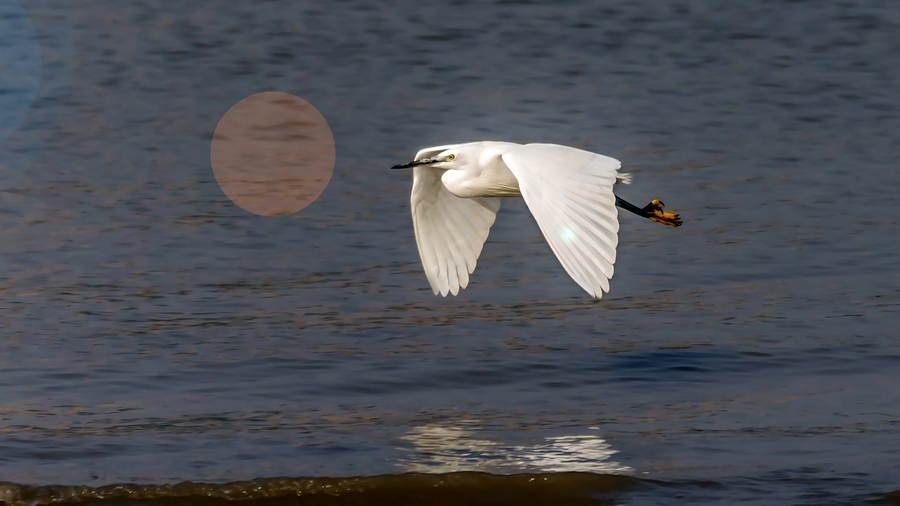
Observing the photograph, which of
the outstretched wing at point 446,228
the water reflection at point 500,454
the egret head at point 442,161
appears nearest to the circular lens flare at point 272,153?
the outstretched wing at point 446,228

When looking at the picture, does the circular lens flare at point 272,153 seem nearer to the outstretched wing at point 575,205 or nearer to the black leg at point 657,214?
the black leg at point 657,214

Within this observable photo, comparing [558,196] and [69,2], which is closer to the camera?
[558,196]

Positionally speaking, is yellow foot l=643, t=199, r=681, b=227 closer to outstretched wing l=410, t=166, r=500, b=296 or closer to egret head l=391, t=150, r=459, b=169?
outstretched wing l=410, t=166, r=500, b=296

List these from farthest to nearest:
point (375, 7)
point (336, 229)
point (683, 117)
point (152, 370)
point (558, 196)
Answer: point (375, 7) → point (683, 117) → point (336, 229) → point (152, 370) → point (558, 196)

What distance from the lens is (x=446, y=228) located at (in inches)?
Answer: 232

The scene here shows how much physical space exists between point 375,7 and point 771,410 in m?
6.88

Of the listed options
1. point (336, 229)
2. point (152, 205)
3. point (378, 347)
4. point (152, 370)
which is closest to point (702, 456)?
point (378, 347)

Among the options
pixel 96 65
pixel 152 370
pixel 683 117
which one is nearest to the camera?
pixel 152 370

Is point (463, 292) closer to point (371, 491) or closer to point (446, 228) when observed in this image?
point (446, 228)

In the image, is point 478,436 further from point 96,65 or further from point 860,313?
point 96,65

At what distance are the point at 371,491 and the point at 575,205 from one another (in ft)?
4.55

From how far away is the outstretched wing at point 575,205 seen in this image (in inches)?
167

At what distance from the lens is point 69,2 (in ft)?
39.6

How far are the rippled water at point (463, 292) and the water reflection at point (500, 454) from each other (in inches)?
0.6
